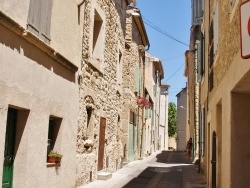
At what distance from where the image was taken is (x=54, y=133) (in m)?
8.12

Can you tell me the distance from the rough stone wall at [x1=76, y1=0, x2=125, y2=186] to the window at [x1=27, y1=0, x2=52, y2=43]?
246cm

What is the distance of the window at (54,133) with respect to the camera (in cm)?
803

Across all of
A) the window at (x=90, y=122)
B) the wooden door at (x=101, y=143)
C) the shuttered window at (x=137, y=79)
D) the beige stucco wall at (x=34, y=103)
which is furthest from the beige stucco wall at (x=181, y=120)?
the beige stucco wall at (x=34, y=103)

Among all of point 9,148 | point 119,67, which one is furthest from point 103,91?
point 9,148

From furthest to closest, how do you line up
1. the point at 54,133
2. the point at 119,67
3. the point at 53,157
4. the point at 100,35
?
the point at 119,67
the point at 100,35
the point at 54,133
the point at 53,157

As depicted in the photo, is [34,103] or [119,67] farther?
[119,67]

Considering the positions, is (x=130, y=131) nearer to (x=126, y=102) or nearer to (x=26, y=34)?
(x=126, y=102)

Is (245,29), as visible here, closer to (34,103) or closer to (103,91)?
(34,103)

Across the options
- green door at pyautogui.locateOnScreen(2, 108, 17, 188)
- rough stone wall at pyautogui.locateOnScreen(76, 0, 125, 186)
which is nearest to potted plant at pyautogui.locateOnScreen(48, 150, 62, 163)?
green door at pyautogui.locateOnScreen(2, 108, 17, 188)

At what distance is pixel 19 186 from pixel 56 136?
1925 mm

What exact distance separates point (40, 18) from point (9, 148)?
2369 mm

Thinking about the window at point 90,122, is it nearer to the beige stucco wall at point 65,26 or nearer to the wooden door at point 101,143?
the wooden door at point 101,143

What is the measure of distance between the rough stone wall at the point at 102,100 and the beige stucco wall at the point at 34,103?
1.05 metres

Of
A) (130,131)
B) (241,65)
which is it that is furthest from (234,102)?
(130,131)
